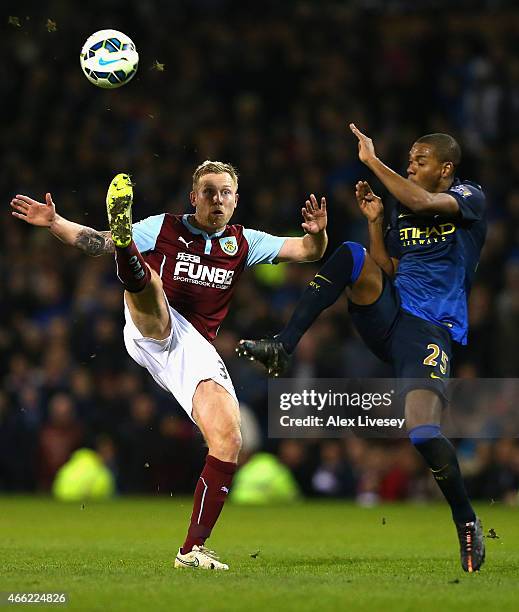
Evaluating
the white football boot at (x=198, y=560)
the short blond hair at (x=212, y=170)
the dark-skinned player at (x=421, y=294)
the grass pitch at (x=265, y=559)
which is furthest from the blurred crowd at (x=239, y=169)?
the white football boot at (x=198, y=560)

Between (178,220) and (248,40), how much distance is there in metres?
11.9

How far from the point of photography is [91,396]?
14969mm

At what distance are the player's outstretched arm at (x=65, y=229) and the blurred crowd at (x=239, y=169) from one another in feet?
18.3

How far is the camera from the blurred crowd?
14297 millimetres

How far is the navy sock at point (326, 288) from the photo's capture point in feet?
23.7

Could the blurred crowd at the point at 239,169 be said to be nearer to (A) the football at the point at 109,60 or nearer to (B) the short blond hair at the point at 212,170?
(A) the football at the point at 109,60

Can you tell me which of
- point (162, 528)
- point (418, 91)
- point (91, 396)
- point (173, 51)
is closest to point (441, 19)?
point (418, 91)

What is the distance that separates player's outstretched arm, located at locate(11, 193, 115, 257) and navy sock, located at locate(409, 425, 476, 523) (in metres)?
2.20

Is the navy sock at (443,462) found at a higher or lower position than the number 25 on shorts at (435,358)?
lower

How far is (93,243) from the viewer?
25.2 ft

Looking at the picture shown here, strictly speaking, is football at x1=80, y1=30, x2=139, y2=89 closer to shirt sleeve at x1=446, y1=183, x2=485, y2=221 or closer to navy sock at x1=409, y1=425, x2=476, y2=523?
Answer: shirt sleeve at x1=446, y1=183, x2=485, y2=221

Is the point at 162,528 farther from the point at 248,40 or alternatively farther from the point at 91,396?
the point at 248,40

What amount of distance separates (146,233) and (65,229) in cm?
51

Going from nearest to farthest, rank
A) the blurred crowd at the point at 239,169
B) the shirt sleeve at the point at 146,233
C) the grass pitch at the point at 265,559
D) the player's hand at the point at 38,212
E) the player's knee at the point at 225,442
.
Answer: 1. the grass pitch at the point at 265,559
2. the player's knee at the point at 225,442
3. the player's hand at the point at 38,212
4. the shirt sleeve at the point at 146,233
5. the blurred crowd at the point at 239,169
